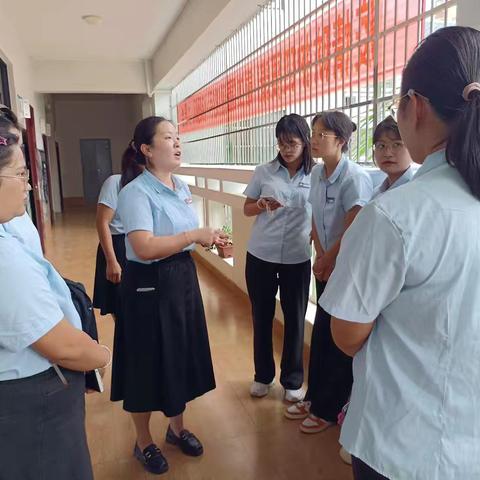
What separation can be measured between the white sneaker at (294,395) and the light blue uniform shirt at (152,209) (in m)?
1.14

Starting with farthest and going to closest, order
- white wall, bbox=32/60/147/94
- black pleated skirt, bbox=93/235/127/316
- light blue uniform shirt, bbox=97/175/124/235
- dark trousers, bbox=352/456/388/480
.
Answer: white wall, bbox=32/60/147/94
black pleated skirt, bbox=93/235/127/316
light blue uniform shirt, bbox=97/175/124/235
dark trousers, bbox=352/456/388/480

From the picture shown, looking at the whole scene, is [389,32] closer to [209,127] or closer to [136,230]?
[136,230]

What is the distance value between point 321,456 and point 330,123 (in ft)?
5.04

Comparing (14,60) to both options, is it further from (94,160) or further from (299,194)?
(94,160)

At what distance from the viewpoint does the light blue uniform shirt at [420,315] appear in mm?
756

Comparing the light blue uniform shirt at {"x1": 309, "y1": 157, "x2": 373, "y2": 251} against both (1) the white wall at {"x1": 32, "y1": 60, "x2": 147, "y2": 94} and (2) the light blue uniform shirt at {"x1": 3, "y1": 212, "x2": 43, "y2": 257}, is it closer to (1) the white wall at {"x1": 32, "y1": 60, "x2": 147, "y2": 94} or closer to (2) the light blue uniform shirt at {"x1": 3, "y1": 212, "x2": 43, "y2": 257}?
(2) the light blue uniform shirt at {"x1": 3, "y1": 212, "x2": 43, "y2": 257}

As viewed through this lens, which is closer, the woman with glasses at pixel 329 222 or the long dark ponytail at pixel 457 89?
the long dark ponytail at pixel 457 89

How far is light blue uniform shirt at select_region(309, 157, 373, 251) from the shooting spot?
202cm

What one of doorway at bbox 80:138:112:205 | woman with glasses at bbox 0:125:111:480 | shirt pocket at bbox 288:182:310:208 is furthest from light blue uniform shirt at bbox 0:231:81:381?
doorway at bbox 80:138:112:205

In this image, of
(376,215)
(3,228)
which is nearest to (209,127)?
(3,228)

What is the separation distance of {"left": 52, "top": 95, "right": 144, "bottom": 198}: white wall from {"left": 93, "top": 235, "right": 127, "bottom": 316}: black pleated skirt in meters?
10.8

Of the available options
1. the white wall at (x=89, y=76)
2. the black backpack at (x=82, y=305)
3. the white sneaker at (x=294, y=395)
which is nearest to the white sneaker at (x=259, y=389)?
the white sneaker at (x=294, y=395)

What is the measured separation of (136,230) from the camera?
1692 mm

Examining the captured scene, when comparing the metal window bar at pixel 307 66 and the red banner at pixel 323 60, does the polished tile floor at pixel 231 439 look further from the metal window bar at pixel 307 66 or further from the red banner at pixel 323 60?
the red banner at pixel 323 60
